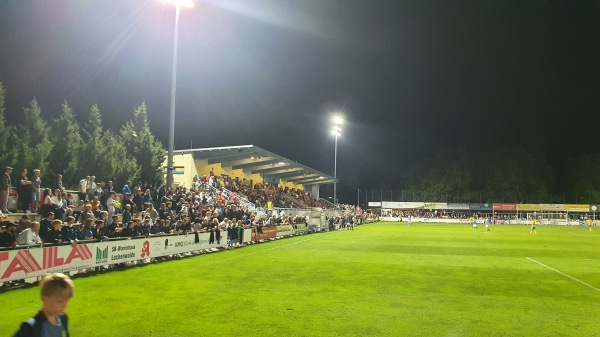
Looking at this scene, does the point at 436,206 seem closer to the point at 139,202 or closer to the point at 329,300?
the point at 139,202

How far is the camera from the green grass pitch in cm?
842

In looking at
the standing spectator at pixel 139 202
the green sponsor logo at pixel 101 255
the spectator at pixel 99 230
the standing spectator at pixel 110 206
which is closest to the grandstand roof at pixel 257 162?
the standing spectator at pixel 139 202

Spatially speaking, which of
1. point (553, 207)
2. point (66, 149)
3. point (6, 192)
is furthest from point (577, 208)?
point (6, 192)

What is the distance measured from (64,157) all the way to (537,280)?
28.8 meters

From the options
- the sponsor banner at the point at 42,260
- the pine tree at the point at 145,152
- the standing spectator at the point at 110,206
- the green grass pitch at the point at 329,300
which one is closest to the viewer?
the green grass pitch at the point at 329,300

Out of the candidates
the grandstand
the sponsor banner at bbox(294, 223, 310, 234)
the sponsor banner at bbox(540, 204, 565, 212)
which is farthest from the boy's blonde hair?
the sponsor banner at bbox(540, 204, 565, 212)

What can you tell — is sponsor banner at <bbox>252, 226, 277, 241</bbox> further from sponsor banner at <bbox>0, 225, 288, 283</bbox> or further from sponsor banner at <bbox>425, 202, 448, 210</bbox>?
sponsor banner at <bbox>425, 202, 448, 210</bbox>

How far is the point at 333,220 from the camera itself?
49.7 metres

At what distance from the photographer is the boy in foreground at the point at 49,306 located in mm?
3271

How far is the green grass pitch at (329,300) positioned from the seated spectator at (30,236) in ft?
4.76

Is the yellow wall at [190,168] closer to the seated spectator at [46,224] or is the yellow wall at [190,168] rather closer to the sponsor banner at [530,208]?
the seated spectator at [46,224]

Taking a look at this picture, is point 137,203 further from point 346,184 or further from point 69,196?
point 346,184

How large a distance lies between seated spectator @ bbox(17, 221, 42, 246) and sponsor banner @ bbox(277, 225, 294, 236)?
22.3m

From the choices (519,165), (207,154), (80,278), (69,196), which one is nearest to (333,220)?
(207,154)
